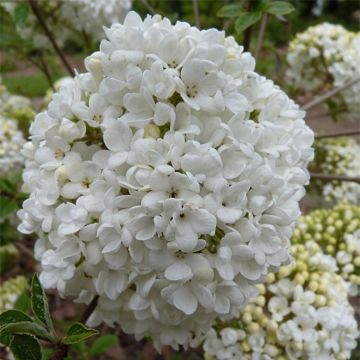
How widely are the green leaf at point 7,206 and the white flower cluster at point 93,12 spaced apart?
33.6 inches

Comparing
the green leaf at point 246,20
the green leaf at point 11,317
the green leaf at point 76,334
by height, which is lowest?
the green leaf at point 76,334

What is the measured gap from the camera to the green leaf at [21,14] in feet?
6.27

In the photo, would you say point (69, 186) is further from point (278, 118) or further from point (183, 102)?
point (278, 118)

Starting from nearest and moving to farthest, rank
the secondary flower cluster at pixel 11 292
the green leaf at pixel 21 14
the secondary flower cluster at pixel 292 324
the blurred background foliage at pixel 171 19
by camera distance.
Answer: the secondary flower cluster at pixel 292 324
the green leaf at pixel 21 14
the secondary flower cluster at pixel 11 292
the blurred background foliage at pixel 171 19

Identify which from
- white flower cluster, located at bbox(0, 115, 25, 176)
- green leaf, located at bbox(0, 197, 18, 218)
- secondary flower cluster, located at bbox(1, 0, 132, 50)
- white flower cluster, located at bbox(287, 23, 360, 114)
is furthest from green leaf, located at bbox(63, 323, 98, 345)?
white flower cluster, located at bbox(287, 23, 360, 114)

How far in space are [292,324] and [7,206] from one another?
871 millimetres

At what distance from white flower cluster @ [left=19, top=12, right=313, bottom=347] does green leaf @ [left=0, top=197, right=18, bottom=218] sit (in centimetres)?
49

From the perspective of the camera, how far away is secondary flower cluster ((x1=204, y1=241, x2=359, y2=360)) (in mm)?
1393

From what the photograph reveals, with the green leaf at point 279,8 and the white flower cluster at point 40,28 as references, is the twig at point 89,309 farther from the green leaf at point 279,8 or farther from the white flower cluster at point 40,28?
the white flower cluster at point 40,28

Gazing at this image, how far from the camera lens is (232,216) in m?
1.02

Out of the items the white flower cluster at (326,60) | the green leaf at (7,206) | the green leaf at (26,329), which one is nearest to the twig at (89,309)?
the green leaf at (26,329)

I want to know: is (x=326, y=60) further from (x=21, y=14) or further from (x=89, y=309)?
(x=89, y=309)

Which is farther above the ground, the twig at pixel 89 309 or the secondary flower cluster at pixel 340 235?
the twig at pixel 89 309

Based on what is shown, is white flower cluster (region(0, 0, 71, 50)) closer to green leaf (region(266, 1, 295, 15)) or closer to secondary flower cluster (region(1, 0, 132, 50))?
secondary flower cluster (region(1, 0, 132, 50))
